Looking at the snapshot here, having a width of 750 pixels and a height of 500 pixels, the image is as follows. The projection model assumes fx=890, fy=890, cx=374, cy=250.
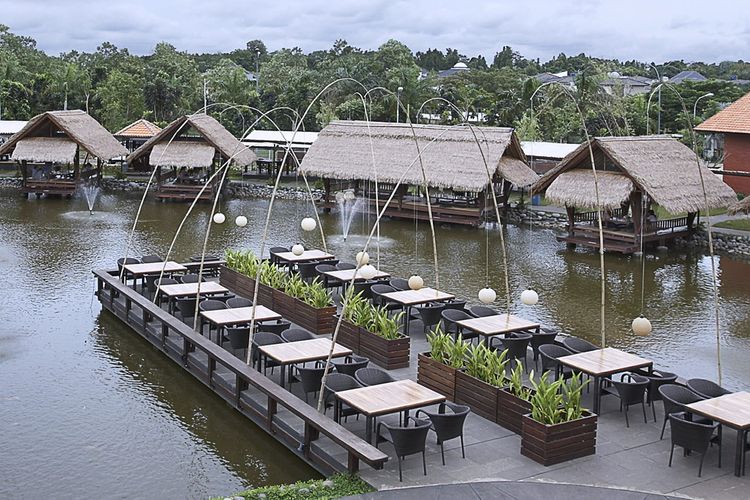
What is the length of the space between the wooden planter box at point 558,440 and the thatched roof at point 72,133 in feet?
85.7

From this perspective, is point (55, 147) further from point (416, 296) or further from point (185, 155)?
point (416, 296)

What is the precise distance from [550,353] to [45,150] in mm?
25910

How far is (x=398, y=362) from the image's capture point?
44.1 feet

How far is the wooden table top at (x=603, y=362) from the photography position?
38.2 ft

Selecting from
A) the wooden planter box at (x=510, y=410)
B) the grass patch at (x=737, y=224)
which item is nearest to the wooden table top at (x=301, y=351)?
the wooden planter box at (x=510, y=410)

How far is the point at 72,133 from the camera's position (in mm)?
33031

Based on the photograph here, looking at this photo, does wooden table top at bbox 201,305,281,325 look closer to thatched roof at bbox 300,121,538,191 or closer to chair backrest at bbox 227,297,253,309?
chair backrest at bbox 227,297,253,309

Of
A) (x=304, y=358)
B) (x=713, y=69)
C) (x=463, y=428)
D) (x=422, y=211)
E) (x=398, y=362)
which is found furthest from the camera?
(x=713, y=69)

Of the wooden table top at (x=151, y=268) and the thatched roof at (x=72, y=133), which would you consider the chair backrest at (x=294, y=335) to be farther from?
the thatched roof at (x=72, y=133)

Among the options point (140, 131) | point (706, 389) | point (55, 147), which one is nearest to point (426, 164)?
point (55, 147)

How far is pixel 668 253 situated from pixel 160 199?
18.6 meters

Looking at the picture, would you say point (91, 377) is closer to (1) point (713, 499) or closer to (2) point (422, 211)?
(1) point (713, 499)

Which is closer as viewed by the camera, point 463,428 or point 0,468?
point 0,468

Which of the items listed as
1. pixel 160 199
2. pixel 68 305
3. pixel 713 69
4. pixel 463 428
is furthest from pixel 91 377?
pixel 713 69
